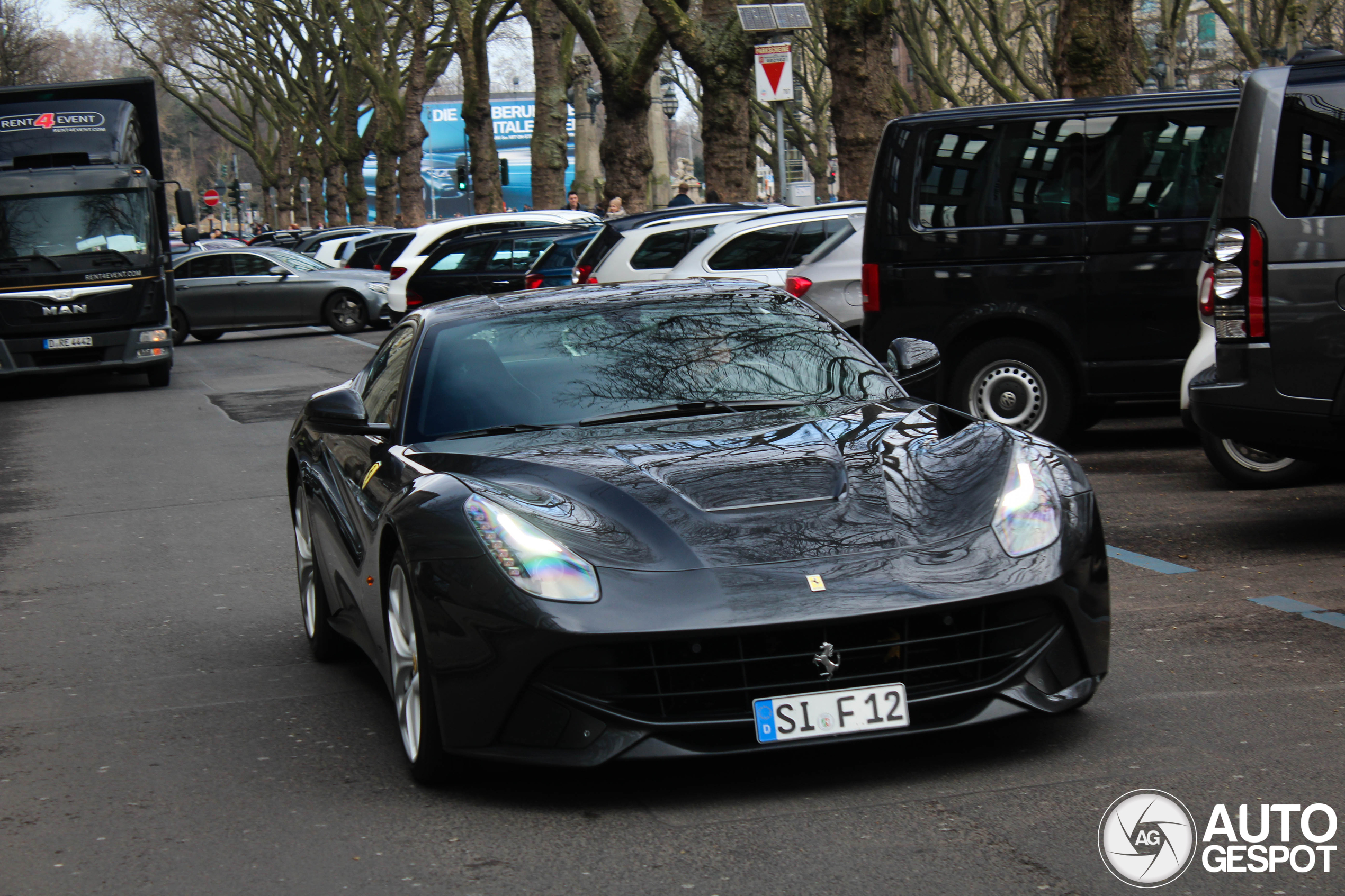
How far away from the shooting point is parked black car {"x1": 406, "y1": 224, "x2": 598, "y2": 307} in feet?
76.9

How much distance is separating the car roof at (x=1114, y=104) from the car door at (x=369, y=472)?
5.02 metres

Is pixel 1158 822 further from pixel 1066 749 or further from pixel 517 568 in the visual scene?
pixel 517 568

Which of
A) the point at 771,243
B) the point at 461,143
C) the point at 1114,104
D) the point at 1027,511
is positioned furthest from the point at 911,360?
the point at 461,143

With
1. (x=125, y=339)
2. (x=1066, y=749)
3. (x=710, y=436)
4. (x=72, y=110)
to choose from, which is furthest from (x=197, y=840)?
(x=72, y=110)

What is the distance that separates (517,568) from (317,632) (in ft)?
7.32

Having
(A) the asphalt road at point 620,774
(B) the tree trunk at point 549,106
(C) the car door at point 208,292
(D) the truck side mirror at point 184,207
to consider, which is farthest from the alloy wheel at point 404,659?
(B) the tree trunk at point 549,106

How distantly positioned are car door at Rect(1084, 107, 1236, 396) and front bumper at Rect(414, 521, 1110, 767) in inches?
240

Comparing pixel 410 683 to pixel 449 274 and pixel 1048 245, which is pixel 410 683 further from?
pixel 449 274

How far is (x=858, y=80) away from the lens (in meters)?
19.5

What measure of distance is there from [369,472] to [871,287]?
571 centimetres

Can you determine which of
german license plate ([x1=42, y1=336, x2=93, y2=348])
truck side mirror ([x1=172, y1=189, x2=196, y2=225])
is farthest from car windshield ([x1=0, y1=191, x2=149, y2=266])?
truck side mirror ([x1=172, y1=189, x2=196, y2=225])

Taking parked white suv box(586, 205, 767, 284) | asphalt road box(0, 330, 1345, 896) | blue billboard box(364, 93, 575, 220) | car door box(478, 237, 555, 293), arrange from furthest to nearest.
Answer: blue billboard box(364, 93, 575, 220)
car door box(478, 237, 555, 293)
parked white suv box(586, 205, 767, 284)
asphalt road box(0, 330, 1345, 896)

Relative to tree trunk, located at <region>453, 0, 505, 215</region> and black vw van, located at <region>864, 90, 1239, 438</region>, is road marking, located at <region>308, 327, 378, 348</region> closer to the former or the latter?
tree trunk, located at <region>453, 0, 505, 215</region>

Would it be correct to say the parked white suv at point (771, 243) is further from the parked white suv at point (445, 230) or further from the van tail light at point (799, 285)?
the parked white suv at point (445, 230)
